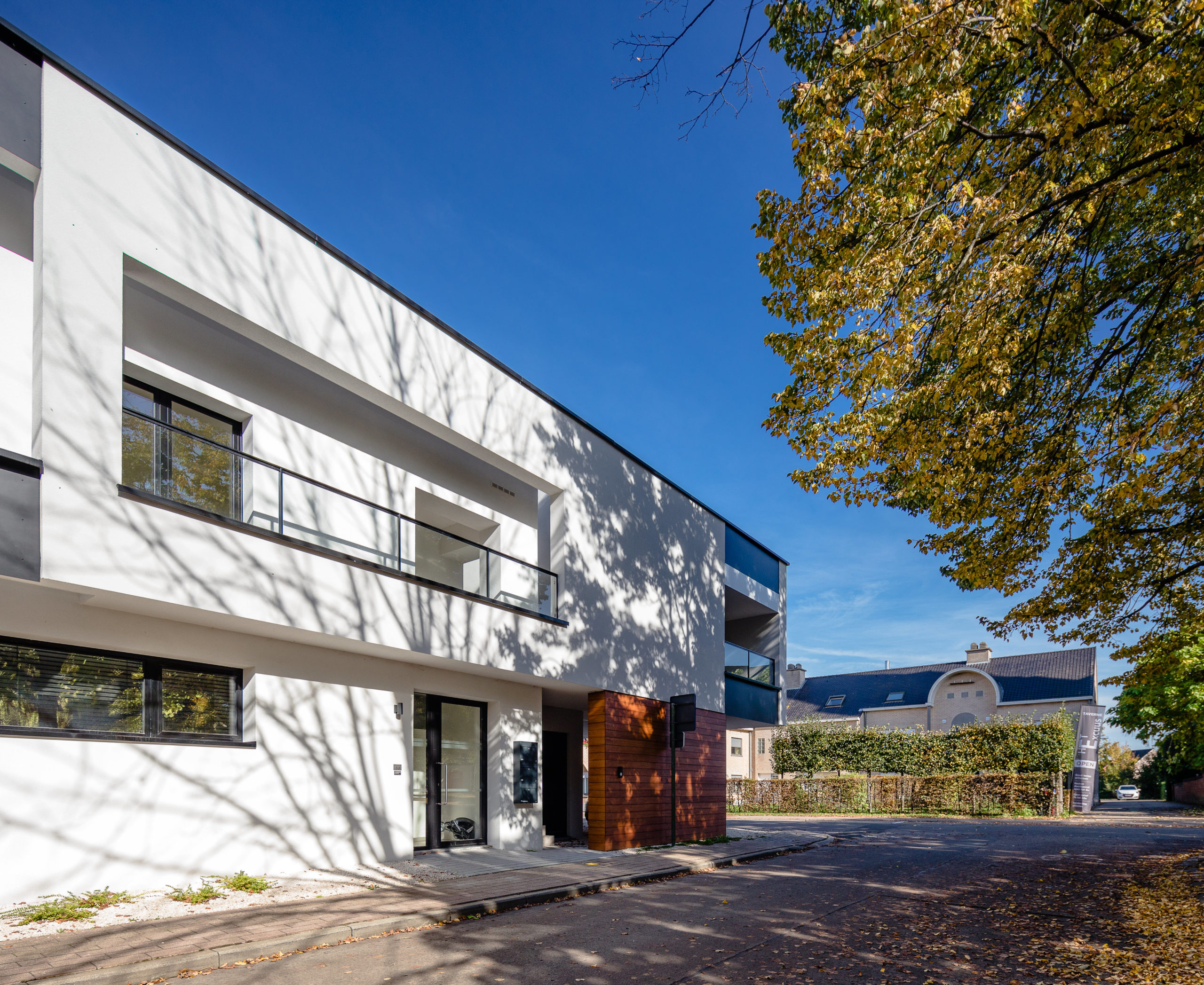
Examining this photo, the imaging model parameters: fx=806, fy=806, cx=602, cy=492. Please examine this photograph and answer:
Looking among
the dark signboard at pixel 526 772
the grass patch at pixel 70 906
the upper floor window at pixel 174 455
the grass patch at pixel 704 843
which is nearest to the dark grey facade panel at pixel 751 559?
the grass patch at pixel 704 843

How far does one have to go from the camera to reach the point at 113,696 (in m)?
8.04

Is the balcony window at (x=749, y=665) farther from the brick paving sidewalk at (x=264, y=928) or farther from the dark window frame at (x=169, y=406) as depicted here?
the dark window frame at (x=169, y=406)

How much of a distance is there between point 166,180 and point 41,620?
4.33m

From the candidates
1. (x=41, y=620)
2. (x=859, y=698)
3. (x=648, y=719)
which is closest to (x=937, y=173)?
(x=41, y=620)

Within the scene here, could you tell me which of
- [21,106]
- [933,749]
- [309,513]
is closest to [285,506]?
[309,513]

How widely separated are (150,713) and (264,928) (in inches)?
111

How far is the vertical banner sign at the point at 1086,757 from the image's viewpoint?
3094 cm

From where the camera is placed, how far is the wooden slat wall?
13055mm

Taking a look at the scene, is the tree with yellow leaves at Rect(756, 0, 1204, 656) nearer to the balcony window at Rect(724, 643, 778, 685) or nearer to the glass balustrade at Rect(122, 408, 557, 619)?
the glass balustrade at Rect(122, 408, 557, 619)

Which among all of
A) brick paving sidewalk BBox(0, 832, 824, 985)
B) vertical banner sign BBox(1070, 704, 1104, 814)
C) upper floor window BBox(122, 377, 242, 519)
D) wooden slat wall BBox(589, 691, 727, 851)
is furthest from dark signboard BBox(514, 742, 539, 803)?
vertical banner sign BBox(1070, 704, 1104, 814)

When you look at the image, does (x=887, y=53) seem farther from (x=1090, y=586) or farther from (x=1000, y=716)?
(x=1000, y=716)

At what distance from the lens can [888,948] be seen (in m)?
6.46

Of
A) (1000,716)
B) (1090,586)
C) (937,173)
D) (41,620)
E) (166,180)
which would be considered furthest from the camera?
(1000,716)

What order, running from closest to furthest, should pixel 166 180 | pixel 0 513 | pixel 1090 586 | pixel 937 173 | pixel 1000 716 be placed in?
pixel 0 513 < pixel 937 173 < pixel 166 180 < pixel 1090 586 < pixel 1000 716
